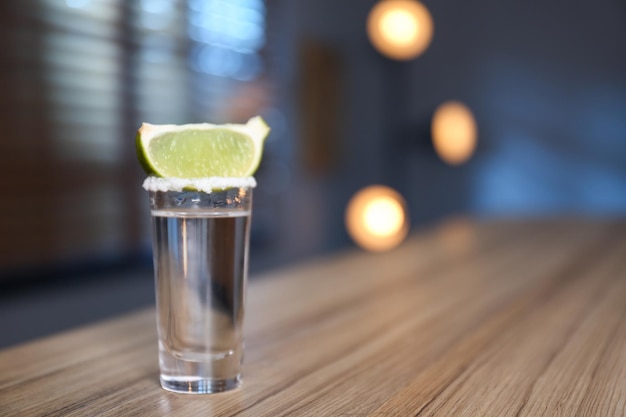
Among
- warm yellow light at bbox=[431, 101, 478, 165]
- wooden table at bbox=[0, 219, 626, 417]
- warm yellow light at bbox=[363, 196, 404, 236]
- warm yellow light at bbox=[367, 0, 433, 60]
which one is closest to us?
wooden table at bbox=[0, 219, 626, 417]

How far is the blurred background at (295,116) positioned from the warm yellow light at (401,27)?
0.4 inches

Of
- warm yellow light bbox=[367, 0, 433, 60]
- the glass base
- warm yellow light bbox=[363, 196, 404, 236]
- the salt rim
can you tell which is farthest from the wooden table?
warm yellow light bbox=[367, 0, 433, 60]

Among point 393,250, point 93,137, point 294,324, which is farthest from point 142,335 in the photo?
point 93,137

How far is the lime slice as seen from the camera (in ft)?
1.69

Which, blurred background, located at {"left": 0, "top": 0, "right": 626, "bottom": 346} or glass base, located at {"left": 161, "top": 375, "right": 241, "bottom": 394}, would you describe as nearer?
glass base, located at {"left": 161, "top": 375, "right": 241, "bottom": 394}

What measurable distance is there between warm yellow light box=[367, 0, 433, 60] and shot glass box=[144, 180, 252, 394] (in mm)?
3054

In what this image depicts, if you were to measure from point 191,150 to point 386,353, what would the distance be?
0.25 metres

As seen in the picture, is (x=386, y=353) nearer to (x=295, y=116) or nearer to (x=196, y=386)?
(x=196, y=386)

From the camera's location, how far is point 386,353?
64cm

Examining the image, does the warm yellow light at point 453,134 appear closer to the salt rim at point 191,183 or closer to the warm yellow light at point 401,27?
the warm yellow light at point 401,27

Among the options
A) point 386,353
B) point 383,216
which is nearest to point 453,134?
point 383,216

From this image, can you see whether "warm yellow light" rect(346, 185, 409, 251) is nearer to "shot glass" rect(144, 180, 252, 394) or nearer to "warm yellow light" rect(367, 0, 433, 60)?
"warm yellow light" rect(367, 0, 433, 60)

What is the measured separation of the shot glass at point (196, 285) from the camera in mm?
519

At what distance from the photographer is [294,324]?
76 centimetres
